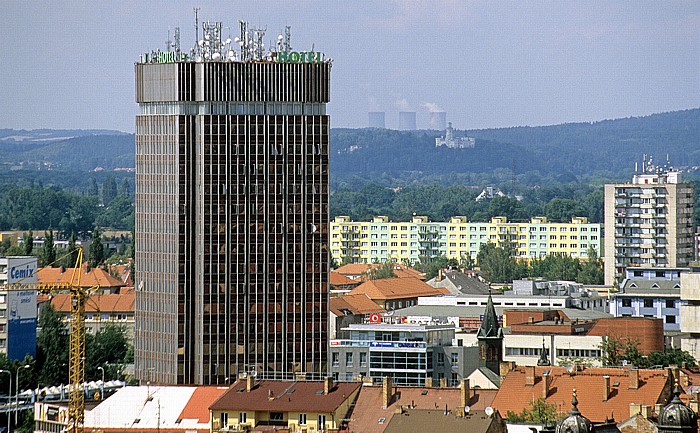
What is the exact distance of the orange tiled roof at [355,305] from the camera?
178m

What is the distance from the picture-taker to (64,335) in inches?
6363

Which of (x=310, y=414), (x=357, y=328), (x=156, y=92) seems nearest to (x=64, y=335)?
(x=357, y=328)

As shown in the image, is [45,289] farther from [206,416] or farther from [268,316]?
[206,416]

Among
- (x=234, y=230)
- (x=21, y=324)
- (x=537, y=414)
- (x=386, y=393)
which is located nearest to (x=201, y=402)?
(x=386, y=393)

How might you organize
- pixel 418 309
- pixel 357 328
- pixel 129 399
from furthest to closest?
pixel 418 309, pixel 357 328, pixel 129 399

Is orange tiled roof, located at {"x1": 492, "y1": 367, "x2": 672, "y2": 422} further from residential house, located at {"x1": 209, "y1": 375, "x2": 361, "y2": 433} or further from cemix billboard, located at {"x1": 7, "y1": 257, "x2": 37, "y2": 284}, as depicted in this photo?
Result: cemix billboard, located at {"x1": 7, "y1": 257, "x2": 37, "y2": 284}

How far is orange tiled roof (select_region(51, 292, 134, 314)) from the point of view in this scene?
19038 centimetres

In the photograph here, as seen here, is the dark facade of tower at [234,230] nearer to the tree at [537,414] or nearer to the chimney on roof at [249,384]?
the chimney on roof at [249,384]

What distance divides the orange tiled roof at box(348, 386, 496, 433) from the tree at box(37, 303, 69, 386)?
160ft

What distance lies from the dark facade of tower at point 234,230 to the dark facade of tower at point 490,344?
980cm

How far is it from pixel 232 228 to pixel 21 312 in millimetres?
39785

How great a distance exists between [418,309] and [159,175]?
56.6 metres

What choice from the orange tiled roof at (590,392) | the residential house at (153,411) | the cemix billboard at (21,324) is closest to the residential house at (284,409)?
the residential house at (153,411)

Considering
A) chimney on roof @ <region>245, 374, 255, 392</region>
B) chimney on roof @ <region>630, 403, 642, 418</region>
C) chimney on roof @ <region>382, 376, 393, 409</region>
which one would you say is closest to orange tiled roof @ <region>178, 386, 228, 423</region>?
chimney on roof @ <region>245, 374, 255, 392</region>
